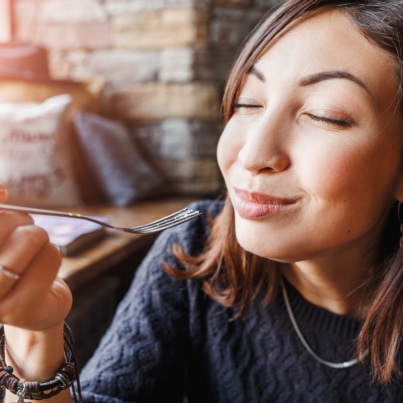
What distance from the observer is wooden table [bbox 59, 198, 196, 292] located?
1416mm

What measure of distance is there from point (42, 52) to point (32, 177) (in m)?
0.63

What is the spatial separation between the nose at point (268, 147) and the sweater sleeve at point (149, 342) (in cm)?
40

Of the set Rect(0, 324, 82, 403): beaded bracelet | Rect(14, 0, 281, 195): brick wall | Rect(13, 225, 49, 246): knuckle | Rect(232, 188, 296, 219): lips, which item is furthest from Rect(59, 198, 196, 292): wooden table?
Rect(13, 225, 49, 246): knuckle

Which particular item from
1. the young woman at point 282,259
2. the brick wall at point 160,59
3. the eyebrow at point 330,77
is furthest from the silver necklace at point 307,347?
the brick wall at point 160,59

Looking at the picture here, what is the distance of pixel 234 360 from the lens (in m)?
1.14

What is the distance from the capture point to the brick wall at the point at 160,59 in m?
2.28

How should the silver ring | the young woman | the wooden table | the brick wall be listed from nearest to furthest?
the silver ring, the young woman, the wooden table, the brick wall

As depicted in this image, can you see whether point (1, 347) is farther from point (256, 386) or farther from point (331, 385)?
point (331, 385)

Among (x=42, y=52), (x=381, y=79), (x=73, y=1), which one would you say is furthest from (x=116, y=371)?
(x=73, y=1)

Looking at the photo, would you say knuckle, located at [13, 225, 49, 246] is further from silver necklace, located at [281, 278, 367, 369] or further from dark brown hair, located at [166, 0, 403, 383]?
silver necklace, located at [281, 278, 367, 369]

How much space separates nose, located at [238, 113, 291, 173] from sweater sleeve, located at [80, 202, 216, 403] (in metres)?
0.40

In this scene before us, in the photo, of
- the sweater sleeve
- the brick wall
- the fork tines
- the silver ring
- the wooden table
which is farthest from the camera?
the brick wall

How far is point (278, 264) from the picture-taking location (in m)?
1.15

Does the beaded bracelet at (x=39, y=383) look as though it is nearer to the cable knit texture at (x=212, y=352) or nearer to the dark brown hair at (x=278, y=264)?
the cable knit texture at (x=212, y=352)
